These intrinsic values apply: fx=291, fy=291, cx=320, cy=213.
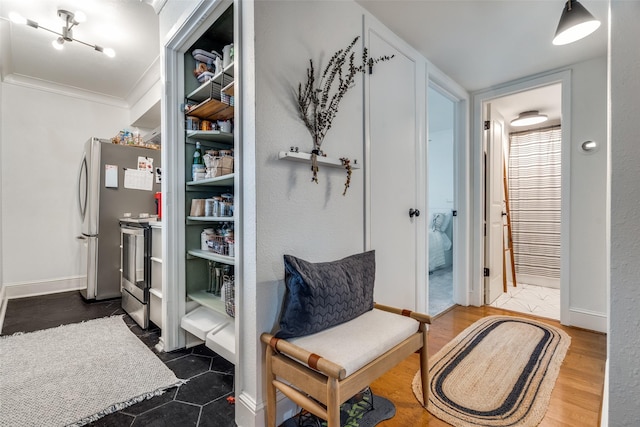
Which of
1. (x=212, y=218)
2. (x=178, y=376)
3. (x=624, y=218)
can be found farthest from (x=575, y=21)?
(x=178, y=376)

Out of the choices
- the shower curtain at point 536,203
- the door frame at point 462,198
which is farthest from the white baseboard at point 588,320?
the shower curtain at point 536,203

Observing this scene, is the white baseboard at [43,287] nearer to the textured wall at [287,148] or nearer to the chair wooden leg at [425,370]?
the textured wall at [287,148]

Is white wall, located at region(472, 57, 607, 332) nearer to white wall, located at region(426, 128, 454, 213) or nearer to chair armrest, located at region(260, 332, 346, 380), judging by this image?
white wall, located at region(426, 128, 454, 213)

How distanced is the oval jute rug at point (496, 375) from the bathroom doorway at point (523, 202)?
0.85 metres

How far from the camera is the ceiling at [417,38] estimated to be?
1.91m

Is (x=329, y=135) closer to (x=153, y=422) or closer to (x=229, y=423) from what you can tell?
(x=229, y=423)

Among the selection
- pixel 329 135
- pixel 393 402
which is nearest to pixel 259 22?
pixel 329 135

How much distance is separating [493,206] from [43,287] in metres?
5.36

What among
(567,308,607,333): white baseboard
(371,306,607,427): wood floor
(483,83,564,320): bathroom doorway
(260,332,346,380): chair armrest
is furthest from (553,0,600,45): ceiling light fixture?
(567,308,607,333): white baseboard

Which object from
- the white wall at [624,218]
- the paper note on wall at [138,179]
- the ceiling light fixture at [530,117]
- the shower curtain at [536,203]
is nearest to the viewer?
the white wall at [624,218]

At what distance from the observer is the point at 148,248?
234 cm

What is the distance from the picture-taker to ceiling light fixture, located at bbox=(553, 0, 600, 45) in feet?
5.11

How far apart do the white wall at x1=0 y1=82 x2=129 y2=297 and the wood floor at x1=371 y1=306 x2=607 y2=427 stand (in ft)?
13.3

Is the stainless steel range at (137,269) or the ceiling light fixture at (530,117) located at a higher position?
the ceiling light fixture at (530,117)
